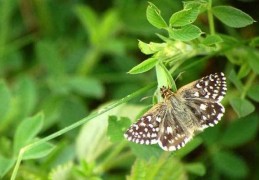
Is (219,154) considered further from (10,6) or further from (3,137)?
(10,6)

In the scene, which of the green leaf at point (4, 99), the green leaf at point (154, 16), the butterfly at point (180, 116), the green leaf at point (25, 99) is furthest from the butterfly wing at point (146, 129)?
the green leaf at point (25, 99)

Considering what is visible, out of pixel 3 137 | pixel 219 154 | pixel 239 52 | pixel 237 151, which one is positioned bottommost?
pixel 237 151

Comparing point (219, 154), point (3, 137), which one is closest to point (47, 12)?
point (3, 137)

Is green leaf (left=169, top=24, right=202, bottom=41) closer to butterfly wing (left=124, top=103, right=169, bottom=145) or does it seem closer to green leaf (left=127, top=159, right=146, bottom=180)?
butterfly wing (left=124, top=103, right=169, bottom=145)

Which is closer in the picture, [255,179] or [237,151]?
[255,179]

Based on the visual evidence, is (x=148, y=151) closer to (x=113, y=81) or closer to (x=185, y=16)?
(x=185, y=16)

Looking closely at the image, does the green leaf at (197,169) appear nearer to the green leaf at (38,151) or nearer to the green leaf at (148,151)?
the green leaf at (148,151)

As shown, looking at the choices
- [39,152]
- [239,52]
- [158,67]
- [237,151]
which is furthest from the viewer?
[237,151]
